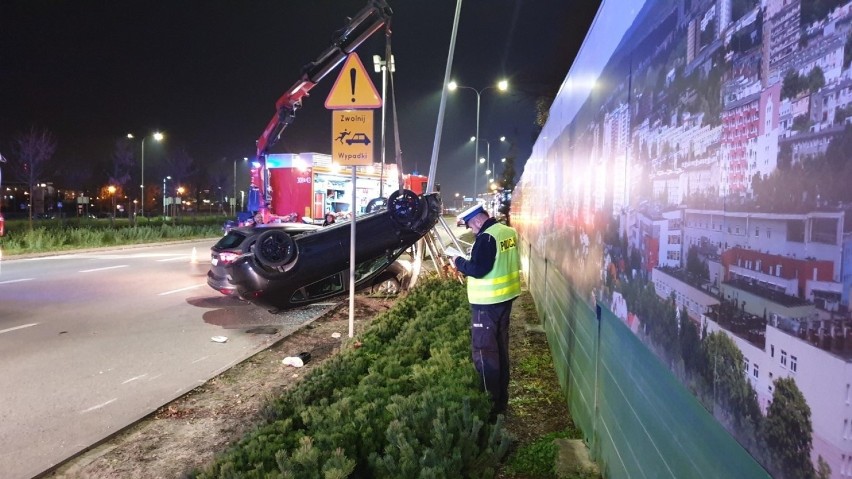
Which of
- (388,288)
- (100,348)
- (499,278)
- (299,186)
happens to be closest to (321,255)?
(388,288)

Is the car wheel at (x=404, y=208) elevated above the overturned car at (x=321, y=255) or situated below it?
above

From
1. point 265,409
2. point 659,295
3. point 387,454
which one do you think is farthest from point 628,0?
point 265,409

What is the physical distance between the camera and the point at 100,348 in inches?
283

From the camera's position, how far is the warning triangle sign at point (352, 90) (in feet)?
21.3

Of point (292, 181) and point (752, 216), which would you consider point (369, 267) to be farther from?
point (292, 181)

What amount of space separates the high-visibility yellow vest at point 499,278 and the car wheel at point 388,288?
6.00m

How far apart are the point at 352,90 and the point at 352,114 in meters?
0.27

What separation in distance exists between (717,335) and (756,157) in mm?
517

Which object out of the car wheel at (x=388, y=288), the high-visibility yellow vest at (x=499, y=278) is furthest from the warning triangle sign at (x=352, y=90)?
the car wheel at (x=388, y=288)

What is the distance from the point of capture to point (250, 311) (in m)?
9.78

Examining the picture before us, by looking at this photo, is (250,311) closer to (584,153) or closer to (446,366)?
(446,366)

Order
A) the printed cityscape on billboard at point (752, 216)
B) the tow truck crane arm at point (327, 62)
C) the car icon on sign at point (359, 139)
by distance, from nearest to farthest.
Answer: the printed cityscape on billboard at point (752, 216) → the car icon on sign at point (359, 139) → the tow truck crane arm at point (327, 62)

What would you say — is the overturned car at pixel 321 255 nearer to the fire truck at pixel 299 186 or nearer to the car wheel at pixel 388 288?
the car wheel at pixel 388 288

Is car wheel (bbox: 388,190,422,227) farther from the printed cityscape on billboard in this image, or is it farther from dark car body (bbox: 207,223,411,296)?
the printed cityscape on billboard
